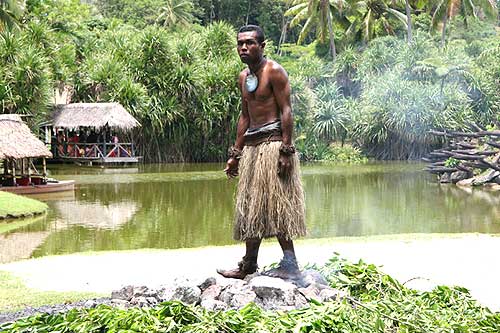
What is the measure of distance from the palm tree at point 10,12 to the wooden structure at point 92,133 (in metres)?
4.01

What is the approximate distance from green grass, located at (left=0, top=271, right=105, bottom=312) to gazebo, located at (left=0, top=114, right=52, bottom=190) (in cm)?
1159

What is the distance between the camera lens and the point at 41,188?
18.2 m

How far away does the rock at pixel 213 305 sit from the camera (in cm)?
495

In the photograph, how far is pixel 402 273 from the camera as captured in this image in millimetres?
7375

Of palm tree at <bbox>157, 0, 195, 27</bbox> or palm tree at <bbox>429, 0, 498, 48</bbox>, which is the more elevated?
palm tree at <bbox>157, 0, 195, 27</bbox>

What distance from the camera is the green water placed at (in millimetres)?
11375

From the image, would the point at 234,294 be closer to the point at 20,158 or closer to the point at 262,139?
the point at 262,139

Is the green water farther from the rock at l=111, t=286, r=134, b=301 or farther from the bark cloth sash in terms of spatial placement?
the bark cloth sash

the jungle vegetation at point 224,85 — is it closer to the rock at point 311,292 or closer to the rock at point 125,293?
the rock at point 125,293

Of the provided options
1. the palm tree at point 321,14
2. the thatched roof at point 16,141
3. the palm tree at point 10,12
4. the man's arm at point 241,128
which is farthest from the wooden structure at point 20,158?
the palm tree at point 321,14

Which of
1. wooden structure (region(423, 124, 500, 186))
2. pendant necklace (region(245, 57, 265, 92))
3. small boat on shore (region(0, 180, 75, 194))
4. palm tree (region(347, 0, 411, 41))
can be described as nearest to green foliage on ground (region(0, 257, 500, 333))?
pendant necklace (region(245, 57, 265, 92))

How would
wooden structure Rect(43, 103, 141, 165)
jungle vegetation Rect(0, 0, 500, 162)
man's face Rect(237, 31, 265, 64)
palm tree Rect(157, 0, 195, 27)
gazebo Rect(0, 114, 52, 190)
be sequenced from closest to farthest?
man's face Rect(237, 31, 265, 64)
gazebo Rect(0, 114, 52, 190)
wooden structure Rect(43, 103, 141, 165)
jungle vegetation Rect(0, 0, 500, 162)
palm tree Rect(157, 0, 195, 27)

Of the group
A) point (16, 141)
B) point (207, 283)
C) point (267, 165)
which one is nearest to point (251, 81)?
point (267, 165)

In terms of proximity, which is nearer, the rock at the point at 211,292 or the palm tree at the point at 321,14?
the rock at the point at 211,292
